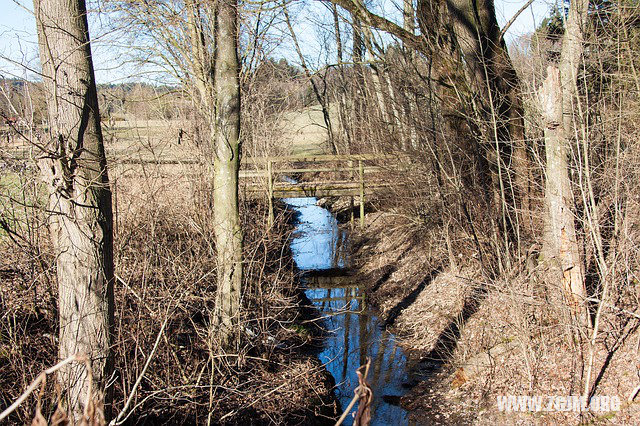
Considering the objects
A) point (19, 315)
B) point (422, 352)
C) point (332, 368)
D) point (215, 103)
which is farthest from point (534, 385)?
point (19, 315)

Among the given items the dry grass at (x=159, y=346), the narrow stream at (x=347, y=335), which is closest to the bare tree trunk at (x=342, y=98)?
the narrow stream at (x=347, y=335)

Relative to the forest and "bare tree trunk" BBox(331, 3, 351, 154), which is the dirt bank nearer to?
the forest

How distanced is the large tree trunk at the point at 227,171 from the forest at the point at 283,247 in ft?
0.09

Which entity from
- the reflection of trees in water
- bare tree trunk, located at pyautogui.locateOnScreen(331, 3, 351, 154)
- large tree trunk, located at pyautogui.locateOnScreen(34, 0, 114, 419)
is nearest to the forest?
large tree trunk, located at pyautogui.locateOnScreen(34, 0, 114, 419)

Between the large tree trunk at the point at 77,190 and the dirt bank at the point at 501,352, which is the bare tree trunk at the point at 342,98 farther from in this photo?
the large tree trunk at the point at 77,190

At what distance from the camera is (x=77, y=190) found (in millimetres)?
4508

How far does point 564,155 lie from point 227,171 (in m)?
4.29

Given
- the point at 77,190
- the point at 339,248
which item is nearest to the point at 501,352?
the point at 77,190

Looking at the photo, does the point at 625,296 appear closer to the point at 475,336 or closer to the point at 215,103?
the point at 475,336

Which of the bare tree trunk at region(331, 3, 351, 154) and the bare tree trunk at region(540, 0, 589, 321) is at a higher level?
the bare tree trunk at region(331, 3, 351, 154)

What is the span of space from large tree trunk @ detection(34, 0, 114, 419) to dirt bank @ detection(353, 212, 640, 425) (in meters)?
4.42

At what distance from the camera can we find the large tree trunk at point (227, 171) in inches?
277

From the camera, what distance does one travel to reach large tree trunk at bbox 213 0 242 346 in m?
7.04

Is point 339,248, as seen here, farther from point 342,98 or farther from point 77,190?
point 77,190
